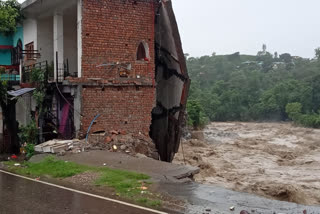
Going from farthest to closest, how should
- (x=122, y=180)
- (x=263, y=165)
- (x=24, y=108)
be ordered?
(x=263, y=165), (x=24, y=108), (x=122, y=180)

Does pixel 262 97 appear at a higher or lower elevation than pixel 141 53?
lower

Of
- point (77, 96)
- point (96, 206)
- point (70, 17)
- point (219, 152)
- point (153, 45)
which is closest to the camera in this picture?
point (96, 206)

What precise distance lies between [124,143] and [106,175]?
12.7ft

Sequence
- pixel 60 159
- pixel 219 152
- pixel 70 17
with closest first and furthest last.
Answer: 1. pixel 60 159
2. pixel 70 17
3. pixel 219 152

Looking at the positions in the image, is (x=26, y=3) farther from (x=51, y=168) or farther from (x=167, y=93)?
(x=51, y=168)

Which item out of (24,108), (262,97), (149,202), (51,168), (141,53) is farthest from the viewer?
(262,97)

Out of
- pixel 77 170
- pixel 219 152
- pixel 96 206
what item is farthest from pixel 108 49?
pixel 219 152

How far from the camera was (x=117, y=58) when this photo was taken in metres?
14.6

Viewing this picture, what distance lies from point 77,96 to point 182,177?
5.54 metres

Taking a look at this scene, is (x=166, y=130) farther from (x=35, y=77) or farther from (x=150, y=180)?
(x=150, y=180)

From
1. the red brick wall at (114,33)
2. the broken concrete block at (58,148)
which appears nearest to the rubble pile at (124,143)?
the broken concrete block at (58,148)

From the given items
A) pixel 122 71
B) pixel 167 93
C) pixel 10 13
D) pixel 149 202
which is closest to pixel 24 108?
pixel 10 13

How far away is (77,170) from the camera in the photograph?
10.9m

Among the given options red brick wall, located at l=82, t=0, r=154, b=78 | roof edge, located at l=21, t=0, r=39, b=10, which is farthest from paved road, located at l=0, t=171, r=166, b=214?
roof edge, located at l=21, t=0, r=39, b=10
